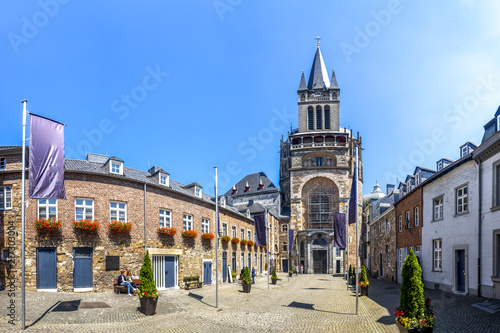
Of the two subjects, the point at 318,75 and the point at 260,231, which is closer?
the point at 260,231

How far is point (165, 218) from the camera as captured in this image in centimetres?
2684

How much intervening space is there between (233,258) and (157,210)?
13900 millimetres

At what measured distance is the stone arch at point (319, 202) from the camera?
6550 cm

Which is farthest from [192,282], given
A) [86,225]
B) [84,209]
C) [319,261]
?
[319,261]

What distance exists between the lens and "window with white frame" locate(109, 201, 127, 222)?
23.5m

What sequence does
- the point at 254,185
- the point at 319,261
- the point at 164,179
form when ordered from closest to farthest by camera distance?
the point at 164,179 → the point at 319,261 → the point at 254,185

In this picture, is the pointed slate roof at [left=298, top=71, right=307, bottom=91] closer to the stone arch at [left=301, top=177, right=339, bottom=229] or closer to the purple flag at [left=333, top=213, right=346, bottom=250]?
the stone arch at [left=301, top=177, right=339, bottom=229]

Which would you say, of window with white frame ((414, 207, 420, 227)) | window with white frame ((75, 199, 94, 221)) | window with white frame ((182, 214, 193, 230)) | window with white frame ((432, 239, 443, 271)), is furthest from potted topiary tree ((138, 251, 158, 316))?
window with white frame ((414, 207, 420, 227))

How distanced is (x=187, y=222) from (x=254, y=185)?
155ft

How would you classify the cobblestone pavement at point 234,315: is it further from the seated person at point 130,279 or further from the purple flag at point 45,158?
the purple flag at point 45,158

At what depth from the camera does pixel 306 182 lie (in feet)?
217

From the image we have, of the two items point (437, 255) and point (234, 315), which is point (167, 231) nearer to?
point (234, 315)

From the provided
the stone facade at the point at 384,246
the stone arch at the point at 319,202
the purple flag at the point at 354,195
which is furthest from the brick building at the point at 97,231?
the stone arch at the point at 319,202

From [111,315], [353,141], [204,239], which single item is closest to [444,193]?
[204,239]
